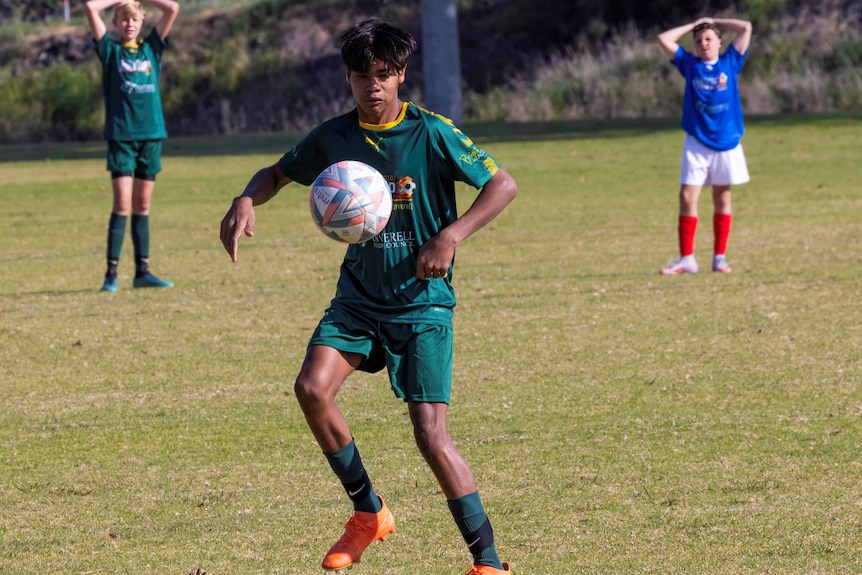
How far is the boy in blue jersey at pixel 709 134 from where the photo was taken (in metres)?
11.5

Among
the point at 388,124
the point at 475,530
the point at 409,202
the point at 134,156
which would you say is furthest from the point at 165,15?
the point at 475,530

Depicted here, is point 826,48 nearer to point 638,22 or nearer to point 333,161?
point 638,22

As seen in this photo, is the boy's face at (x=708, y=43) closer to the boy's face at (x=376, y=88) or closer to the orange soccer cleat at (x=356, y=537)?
the boy's face at (x=376, y=88)

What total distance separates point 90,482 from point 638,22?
40959 mm

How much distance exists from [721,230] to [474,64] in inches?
1417

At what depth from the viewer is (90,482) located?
19.7 ft

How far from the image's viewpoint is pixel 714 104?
11.4m

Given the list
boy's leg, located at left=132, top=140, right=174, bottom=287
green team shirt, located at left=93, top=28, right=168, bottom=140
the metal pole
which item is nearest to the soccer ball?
boy's leg, located at left=132, top=140, right=174, bottom=287

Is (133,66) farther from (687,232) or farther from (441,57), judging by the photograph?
(441,57)

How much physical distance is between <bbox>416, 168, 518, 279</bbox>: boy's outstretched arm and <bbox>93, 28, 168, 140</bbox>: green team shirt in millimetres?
6698

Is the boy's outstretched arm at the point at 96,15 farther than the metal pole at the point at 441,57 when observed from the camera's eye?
No

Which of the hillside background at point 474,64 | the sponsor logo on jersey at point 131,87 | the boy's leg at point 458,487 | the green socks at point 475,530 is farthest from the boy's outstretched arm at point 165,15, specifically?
the hillside background at point 474,64

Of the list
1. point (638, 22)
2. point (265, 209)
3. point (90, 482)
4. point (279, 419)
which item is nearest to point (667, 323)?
point (279, 419)

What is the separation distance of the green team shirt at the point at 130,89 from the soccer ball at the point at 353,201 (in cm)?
641
